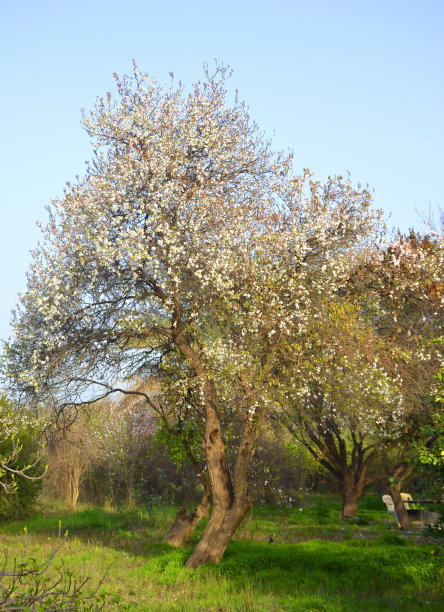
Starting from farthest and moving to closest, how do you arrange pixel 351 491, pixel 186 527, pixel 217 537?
pixel 351 491 → pixel 186 527 → pixel 217 537

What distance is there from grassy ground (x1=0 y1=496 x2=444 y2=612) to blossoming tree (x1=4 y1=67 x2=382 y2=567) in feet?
4.25

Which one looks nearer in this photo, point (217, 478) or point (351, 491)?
point (217, 478)

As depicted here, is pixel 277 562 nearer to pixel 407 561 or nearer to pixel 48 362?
pixel 407 561

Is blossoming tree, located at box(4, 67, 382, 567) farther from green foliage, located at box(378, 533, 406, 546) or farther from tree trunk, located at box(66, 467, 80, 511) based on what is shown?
tree trunk, located at box(66, 467, 80, 511)

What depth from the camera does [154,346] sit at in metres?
16.9

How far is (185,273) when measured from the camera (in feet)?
46.2

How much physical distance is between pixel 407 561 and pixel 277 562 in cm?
295

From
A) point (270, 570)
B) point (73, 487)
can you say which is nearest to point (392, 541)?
point (270, 570)

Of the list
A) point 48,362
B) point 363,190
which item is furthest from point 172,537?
point 363,190

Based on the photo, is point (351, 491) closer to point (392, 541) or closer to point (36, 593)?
point (392, 541)

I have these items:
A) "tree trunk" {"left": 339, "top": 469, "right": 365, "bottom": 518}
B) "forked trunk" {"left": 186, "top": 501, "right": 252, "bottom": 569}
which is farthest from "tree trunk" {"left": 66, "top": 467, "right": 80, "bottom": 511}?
"forked trunk" {"left": 186, "top": 501, "right": 252, "bottom": 569}

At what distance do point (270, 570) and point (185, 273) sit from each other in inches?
275

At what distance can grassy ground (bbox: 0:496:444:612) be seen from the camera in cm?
1095

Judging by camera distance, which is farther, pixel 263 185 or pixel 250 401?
pixel 263 185
